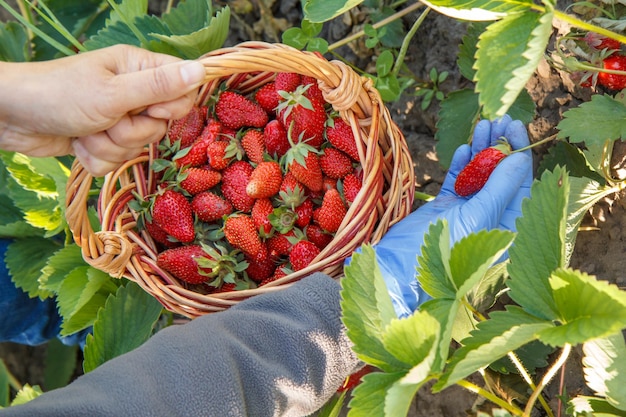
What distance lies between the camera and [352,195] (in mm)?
1190

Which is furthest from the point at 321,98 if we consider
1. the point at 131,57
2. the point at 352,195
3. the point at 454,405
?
the point at 454,405

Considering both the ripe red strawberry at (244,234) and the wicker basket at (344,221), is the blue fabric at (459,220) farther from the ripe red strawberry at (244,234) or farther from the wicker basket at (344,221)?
the ripe red strawberry at (244,234)

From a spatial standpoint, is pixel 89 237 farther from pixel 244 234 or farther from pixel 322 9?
pixel 322 9

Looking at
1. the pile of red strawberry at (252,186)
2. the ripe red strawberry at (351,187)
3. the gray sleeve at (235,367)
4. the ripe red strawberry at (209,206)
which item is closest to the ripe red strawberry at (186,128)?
the pile of red strawberry at (252,186)

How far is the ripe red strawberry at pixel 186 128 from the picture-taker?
1.30 meters

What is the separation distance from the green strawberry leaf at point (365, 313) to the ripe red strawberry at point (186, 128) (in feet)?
2.11

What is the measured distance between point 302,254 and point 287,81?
324 mm

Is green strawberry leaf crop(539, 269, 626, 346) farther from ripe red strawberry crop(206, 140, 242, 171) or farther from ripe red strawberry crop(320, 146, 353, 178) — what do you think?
ripe red strawberry crop(206, 140, 242, 171)

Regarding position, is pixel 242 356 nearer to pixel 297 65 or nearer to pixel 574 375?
pixel 297 65

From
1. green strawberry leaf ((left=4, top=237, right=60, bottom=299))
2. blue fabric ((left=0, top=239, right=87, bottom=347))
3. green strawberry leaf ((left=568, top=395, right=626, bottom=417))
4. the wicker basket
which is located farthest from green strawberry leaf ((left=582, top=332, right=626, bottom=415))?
blue fabric ((left=0, top=239, right=87, bottom=347))

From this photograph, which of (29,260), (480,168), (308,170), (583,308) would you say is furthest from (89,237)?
(583,308)

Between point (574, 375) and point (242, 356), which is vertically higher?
point (242, 356)

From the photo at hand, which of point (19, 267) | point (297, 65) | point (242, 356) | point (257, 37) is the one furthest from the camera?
point (257, 37)

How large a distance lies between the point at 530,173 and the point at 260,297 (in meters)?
0.50
